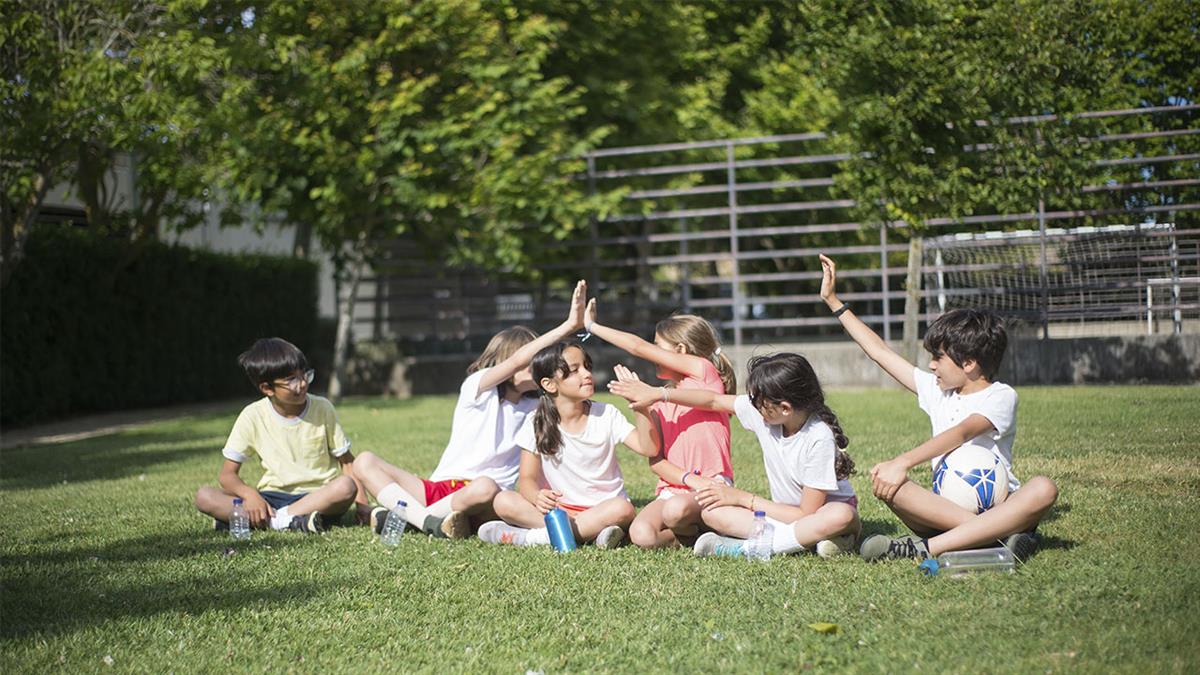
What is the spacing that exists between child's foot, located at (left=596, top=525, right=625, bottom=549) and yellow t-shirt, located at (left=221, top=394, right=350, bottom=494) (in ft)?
Answer: 6.37

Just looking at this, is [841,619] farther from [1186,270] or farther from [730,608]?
[1186,270]

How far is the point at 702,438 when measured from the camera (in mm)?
6383

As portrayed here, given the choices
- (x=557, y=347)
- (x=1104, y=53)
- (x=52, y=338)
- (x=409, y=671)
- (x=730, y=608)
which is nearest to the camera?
(x=409, y=671)

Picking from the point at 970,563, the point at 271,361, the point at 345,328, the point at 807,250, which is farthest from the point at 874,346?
the point at 345,328

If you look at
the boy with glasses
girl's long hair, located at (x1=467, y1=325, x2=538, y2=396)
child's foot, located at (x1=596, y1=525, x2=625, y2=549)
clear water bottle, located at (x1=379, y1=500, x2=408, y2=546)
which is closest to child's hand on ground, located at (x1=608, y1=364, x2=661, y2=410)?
child's foot, located at (x1=596, y1=525, x2=625, y2=549)

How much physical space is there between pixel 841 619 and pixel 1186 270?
10823 millimetres

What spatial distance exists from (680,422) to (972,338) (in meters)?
1.64

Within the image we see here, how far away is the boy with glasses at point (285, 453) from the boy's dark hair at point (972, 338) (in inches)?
132

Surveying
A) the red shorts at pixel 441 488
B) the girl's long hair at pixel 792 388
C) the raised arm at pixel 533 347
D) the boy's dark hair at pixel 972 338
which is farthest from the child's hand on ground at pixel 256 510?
the boy's dark hair at pixel 972 338

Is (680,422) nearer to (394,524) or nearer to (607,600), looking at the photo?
(394,524)

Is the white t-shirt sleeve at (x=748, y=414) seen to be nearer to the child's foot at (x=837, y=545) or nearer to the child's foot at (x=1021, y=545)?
the child's foot at (x=837, y=545)

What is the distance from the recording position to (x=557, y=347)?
630cm

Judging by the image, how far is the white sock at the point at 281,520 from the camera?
6930 mm

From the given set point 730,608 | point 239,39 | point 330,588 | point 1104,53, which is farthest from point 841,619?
point 239,39
